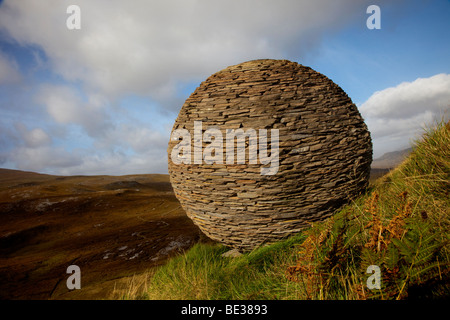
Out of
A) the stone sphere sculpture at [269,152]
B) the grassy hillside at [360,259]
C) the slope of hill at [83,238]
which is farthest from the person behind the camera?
the slope of hill at [83,238]

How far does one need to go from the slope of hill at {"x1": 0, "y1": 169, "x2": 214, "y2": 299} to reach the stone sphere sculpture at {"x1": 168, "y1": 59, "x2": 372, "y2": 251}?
279 centimetres

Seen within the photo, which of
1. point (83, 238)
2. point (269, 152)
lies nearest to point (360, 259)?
point (269, 152)

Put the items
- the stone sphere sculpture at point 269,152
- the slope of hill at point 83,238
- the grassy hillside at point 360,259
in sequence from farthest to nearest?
the slope of hill at point 83,238
the stone sphere sculpture at point 269,152
the grassy hillside at point 360,259

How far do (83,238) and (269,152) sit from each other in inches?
291

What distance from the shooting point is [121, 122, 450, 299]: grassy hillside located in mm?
1874

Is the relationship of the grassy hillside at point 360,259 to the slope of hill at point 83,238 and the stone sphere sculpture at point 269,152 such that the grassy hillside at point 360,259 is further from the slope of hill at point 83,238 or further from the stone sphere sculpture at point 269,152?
the slope of hill at point 83,238

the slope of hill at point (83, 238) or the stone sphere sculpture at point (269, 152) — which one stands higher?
the stone sphere sculpture at point (269, 152)

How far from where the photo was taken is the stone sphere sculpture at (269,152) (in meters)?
3.68

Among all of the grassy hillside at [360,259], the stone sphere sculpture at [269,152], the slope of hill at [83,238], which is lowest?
the slope of hill at [83,238]

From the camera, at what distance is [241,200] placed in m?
3.86

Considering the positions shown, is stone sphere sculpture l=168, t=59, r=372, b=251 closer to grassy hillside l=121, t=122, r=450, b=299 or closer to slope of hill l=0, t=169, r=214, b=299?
grassy hillside l=121, t=122, r=450, b=299

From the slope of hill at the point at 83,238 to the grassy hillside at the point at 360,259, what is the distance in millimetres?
1472

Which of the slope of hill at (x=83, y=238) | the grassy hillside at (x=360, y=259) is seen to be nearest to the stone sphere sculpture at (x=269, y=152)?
the grassy hillside at (x=360, y=259)

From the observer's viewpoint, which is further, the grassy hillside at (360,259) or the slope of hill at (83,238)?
the slope of hill at (83,238)
